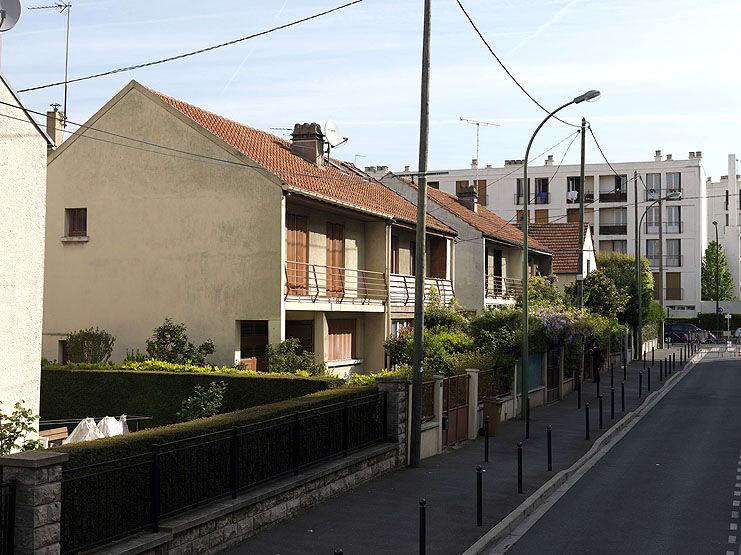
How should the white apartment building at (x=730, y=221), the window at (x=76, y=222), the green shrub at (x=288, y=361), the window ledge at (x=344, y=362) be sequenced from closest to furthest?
1. the green shrub at (x=288, y=361)
2. the window at (x=76, y=222)
3. the window ledge at (x=344, y=362)
4. the white apartment building at (x=730, y=221)

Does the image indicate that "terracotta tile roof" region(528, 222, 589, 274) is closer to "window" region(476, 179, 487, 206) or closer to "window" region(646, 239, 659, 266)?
"window" region(476, 179, 487, 206)

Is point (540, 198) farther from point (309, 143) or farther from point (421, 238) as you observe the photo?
point (421, 238)

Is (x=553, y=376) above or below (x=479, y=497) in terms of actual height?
above

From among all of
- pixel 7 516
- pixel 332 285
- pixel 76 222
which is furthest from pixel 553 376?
pixel 7 516

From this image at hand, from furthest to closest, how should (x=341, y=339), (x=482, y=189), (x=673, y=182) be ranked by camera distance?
(x=482, y=189), (x=673, y=182), (x=341, y=339)

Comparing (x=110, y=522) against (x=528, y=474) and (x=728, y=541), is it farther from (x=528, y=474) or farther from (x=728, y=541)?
(x=528, y=474)

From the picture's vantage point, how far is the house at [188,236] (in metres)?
25.1

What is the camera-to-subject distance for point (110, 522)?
980 cm

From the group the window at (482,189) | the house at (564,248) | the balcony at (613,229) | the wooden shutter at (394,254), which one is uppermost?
the window at (482,189)

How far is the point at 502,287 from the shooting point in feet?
151

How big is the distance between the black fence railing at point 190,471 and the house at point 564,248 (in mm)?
43377

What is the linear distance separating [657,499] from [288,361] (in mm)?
10534

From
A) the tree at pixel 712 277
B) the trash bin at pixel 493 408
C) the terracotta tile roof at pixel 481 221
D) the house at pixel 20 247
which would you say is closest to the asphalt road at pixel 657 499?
the trash bin at pixel 493 408

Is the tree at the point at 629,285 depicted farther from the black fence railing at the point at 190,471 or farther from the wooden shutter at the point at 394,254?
the black fence railing at the point at 190,471
